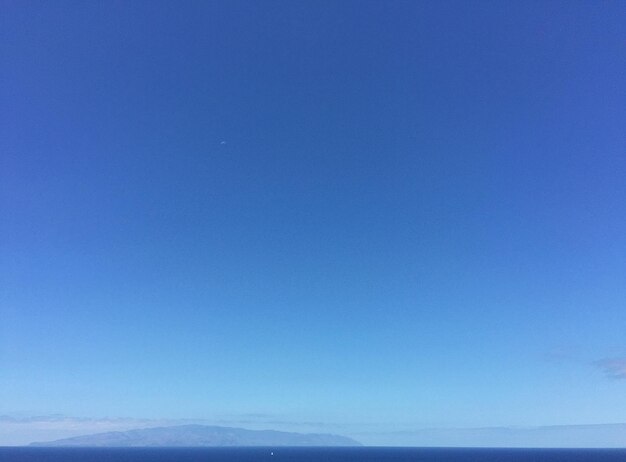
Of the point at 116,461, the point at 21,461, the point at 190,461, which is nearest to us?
the point at 21,461

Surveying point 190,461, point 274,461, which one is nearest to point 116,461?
point 190,461

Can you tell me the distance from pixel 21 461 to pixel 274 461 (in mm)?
65904

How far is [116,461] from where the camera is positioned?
169250 millimetres

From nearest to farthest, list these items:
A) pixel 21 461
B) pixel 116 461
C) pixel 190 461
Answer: pixel 21 461 < pixel 116 461 < pixel 190 461

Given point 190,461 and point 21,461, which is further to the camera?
point 190,461

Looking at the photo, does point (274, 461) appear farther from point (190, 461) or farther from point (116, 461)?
point (116, 461)

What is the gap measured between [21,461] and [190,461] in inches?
2161

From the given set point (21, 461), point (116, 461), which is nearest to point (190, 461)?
point (116, 461)

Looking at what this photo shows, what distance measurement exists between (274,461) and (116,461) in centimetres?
4437

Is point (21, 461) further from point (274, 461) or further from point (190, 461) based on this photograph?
point (274, 461)

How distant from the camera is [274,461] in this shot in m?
171

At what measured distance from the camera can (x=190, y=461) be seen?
599ft

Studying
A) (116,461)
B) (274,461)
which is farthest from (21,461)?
(274,461)

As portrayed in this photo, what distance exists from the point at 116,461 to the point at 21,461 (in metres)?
33.6
